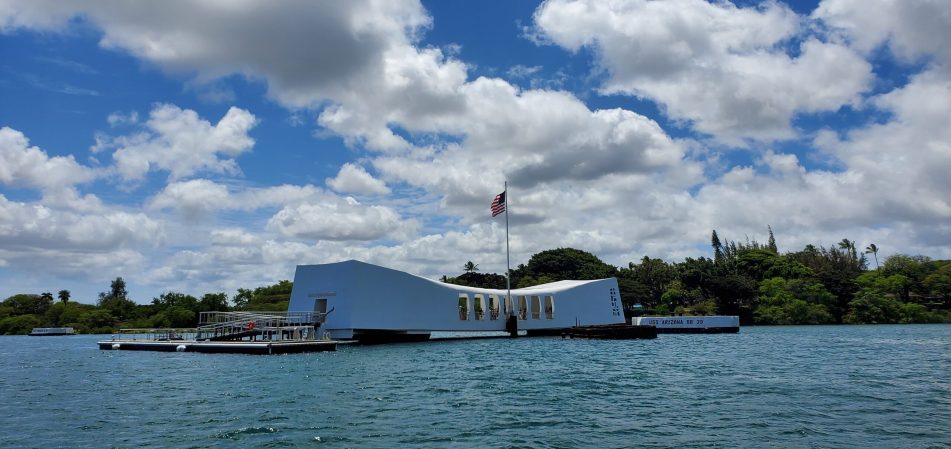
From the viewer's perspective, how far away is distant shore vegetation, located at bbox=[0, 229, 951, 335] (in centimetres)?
7912

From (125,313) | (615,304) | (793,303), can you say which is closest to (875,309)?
(793,303)

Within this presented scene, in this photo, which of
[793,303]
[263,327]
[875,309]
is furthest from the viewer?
[793,303]

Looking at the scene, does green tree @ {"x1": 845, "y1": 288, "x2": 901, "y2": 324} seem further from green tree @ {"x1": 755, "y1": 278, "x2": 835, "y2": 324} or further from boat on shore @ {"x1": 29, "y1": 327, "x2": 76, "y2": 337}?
boat on shore @ {"x1": 29, "y1": 327, "x2": 76, "y2": 337}

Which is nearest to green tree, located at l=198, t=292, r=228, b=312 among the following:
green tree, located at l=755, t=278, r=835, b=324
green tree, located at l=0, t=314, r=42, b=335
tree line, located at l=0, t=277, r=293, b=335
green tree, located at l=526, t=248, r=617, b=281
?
tree line, located at l=0, t=277, r=293, b=335

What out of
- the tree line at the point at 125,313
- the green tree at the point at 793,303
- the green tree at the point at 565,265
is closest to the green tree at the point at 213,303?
the tree line at the point at 125,313

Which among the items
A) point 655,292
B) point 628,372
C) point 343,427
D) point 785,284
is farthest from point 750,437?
point 655,292

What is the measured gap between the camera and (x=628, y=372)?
22.4 meters

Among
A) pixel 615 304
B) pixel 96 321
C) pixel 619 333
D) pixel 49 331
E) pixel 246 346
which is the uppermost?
pixel 96 321

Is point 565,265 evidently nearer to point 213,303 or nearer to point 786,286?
point 786,286

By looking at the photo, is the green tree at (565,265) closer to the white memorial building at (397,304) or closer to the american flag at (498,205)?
the white memorial building at (397,304)

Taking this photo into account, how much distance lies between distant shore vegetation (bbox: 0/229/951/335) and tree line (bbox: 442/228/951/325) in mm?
135

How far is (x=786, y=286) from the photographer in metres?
82.2

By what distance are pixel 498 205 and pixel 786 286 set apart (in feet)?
178

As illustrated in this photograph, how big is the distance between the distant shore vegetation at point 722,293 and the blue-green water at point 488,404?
59200 mm
